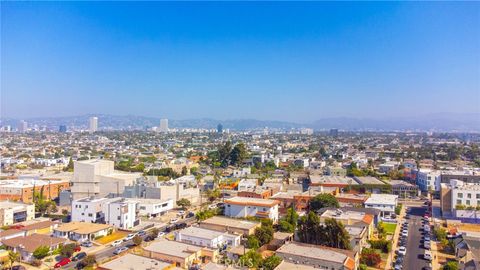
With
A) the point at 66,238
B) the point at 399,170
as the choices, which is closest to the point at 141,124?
the point at 399,170

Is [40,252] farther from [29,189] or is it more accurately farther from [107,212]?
[29,189]

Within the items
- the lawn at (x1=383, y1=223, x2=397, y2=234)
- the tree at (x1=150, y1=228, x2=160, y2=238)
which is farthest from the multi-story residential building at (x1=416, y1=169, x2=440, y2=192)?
the tree at (x1=150, y1=228, x2=160, y2=238)

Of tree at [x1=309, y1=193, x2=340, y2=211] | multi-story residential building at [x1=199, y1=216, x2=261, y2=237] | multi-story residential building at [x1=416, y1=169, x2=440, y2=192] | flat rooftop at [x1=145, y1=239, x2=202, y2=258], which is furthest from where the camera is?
multi-story residential building at [x1=416, y1=169, x2=440, y2=192]

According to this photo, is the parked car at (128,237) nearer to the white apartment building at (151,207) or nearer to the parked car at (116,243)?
the parked car at (116,243)

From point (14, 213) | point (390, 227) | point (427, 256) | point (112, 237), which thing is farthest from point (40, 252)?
point (390, 227)

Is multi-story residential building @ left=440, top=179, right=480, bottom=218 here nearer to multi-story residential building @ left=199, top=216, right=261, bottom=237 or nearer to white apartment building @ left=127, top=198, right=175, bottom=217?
multi-story residential building @ left=199, top=216, right=261, bottom=237

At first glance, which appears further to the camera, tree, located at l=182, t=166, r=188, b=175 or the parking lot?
tree, located at l=182, t=166, r=188, b=175
